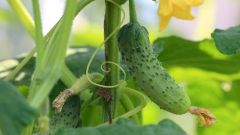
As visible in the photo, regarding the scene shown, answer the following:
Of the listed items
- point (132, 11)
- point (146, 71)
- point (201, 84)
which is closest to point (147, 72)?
point (146, 71)

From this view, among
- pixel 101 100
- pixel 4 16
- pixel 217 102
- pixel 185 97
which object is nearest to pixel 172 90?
pixel 185 97

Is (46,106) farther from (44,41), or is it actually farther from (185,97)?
(185,97)

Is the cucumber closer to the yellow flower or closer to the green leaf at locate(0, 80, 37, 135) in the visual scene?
the yellow flower

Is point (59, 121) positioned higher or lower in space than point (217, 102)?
higher

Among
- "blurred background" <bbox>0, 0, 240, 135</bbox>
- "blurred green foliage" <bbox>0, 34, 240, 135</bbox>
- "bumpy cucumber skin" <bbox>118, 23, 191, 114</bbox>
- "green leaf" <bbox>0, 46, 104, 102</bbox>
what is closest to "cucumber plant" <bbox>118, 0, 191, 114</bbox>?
"bumpy cucumber skin" <bbox>118, 23, 191, 114</bbox>

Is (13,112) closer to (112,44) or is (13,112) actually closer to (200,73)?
(112,44)

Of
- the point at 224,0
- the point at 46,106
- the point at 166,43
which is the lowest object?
the point at 224,0
